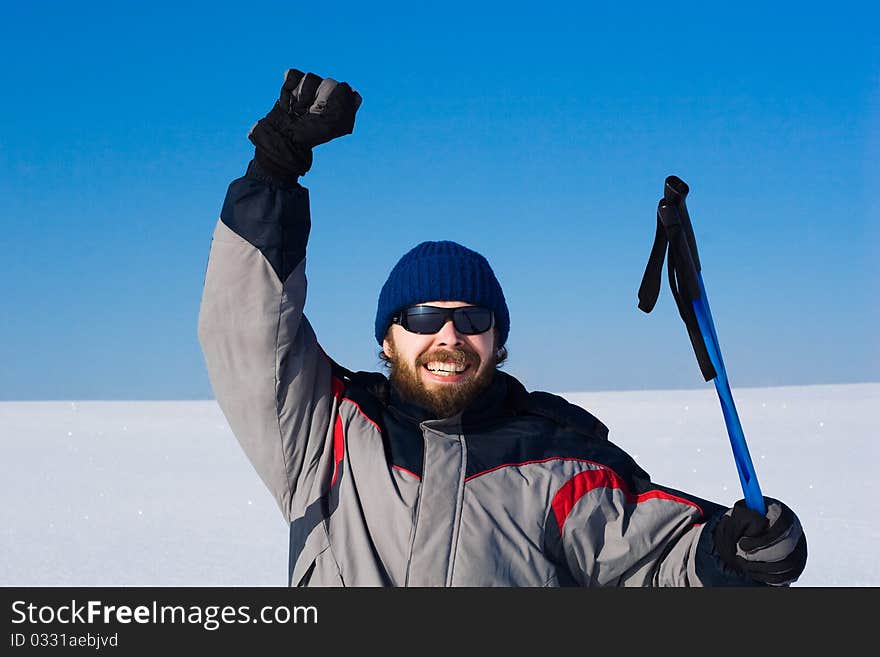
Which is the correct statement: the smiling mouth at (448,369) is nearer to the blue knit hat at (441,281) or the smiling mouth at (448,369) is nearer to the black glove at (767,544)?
the blue knit hat at (441,281)

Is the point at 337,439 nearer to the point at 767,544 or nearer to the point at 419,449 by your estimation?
the point at 419,449

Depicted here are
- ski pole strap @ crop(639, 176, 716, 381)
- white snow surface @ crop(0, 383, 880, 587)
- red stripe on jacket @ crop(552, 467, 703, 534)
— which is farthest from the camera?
white snow surface @ crop(0, 383, 880, 587)

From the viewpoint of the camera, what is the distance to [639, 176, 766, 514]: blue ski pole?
208cm

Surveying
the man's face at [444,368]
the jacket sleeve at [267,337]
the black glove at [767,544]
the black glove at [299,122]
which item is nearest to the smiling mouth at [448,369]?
the man's face at [444,368]

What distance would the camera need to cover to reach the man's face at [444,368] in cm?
240

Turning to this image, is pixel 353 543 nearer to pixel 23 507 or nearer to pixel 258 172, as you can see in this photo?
pixel 258 172

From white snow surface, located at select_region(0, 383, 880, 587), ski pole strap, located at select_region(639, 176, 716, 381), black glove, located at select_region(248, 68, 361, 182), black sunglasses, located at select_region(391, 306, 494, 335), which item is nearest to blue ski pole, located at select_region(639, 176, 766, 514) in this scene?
ski pole strap, located at select_region(639, 176, 716, 381)

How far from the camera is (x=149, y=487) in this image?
284 inches

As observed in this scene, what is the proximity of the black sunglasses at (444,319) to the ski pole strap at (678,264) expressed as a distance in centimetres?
46

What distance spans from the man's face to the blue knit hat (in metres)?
0.04

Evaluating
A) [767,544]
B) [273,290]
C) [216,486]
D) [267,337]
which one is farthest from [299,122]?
[216,486]

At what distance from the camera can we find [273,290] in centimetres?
223

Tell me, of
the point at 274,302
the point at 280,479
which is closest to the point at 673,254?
the point at 274,302

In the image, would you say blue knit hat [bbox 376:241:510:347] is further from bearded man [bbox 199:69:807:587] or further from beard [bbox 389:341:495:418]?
beard [bbox 389:341:495:418]
